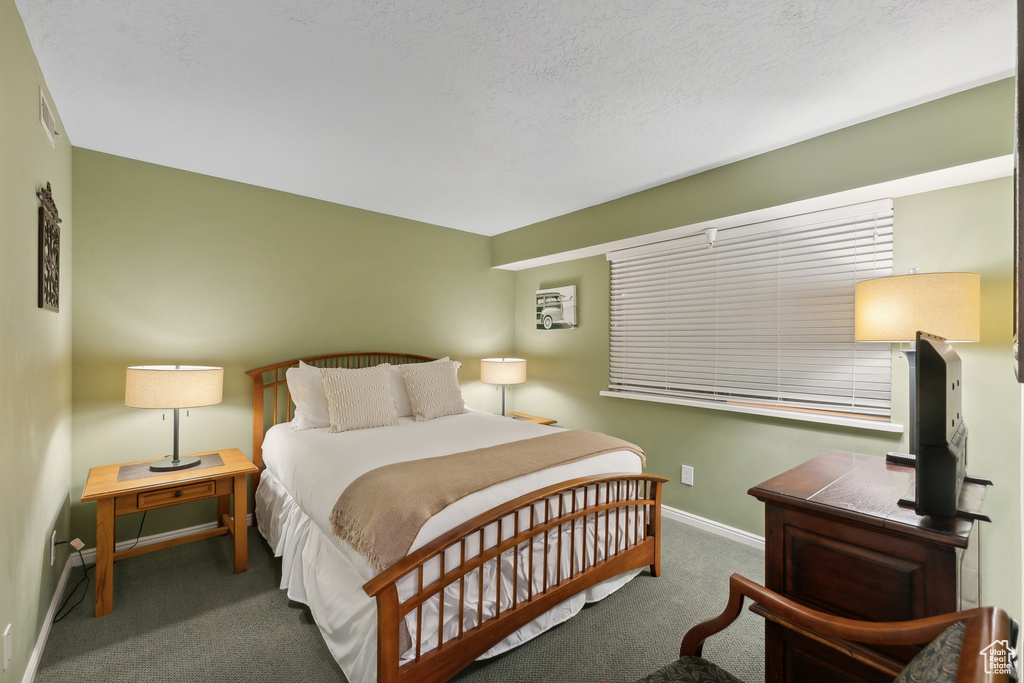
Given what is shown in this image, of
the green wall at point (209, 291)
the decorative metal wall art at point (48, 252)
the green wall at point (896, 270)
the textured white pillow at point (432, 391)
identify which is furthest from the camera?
the textured white pillow at point (432, 391)

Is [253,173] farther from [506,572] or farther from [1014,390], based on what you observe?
[1014,390]

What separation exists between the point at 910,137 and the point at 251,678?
384 cm

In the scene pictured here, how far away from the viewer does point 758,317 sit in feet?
9.78

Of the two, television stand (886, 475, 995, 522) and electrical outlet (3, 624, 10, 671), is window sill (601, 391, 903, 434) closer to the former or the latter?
television stand (886, 475, 995, 522)

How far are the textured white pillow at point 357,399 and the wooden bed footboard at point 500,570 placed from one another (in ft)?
4.79

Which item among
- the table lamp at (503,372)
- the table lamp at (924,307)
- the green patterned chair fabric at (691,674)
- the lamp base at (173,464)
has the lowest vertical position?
the green patterned chair fabric at (691,674)

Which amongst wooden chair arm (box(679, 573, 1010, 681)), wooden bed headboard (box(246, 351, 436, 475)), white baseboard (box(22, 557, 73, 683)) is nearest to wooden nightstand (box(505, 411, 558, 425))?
wooden bed headboard (box(246, 351, 436, 475))

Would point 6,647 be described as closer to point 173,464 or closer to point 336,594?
point 336,594

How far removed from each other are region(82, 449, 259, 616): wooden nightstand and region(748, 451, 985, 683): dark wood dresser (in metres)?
2.71

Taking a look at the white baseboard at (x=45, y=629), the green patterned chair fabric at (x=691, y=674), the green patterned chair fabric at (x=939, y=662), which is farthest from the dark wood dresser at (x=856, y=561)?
the white baseboard at (x=45, y=629)

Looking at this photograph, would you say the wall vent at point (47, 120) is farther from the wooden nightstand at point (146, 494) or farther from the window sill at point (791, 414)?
the window sill at point (791, 414)

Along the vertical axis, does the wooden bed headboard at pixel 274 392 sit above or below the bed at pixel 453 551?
above

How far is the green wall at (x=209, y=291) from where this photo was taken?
2.75 meters

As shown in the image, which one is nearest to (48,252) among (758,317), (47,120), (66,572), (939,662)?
(47,120)
